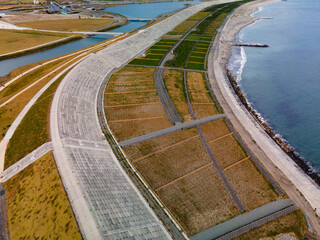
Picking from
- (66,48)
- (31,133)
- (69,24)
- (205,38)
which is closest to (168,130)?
(31,133)

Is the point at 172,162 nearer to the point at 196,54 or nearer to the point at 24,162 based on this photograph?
the point at 24,162

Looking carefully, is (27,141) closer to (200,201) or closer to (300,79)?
(200,201)

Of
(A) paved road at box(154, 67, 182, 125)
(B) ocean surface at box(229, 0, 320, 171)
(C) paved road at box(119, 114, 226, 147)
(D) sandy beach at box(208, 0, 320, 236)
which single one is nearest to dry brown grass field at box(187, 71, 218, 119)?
(C) paved road at box(119, 114, 226, 147)

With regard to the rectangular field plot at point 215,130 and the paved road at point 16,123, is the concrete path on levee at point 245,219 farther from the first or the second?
the paved road at point 16,123

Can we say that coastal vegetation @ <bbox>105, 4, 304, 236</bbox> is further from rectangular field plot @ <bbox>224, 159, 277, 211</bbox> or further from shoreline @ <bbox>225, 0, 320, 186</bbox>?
shoreline @ <bbox>225, 0, 320, 186</bbox>

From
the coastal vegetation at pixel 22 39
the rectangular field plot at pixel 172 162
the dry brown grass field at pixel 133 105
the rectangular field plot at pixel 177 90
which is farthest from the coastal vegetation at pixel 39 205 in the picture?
the coastal vegetation at pixel 22 39
